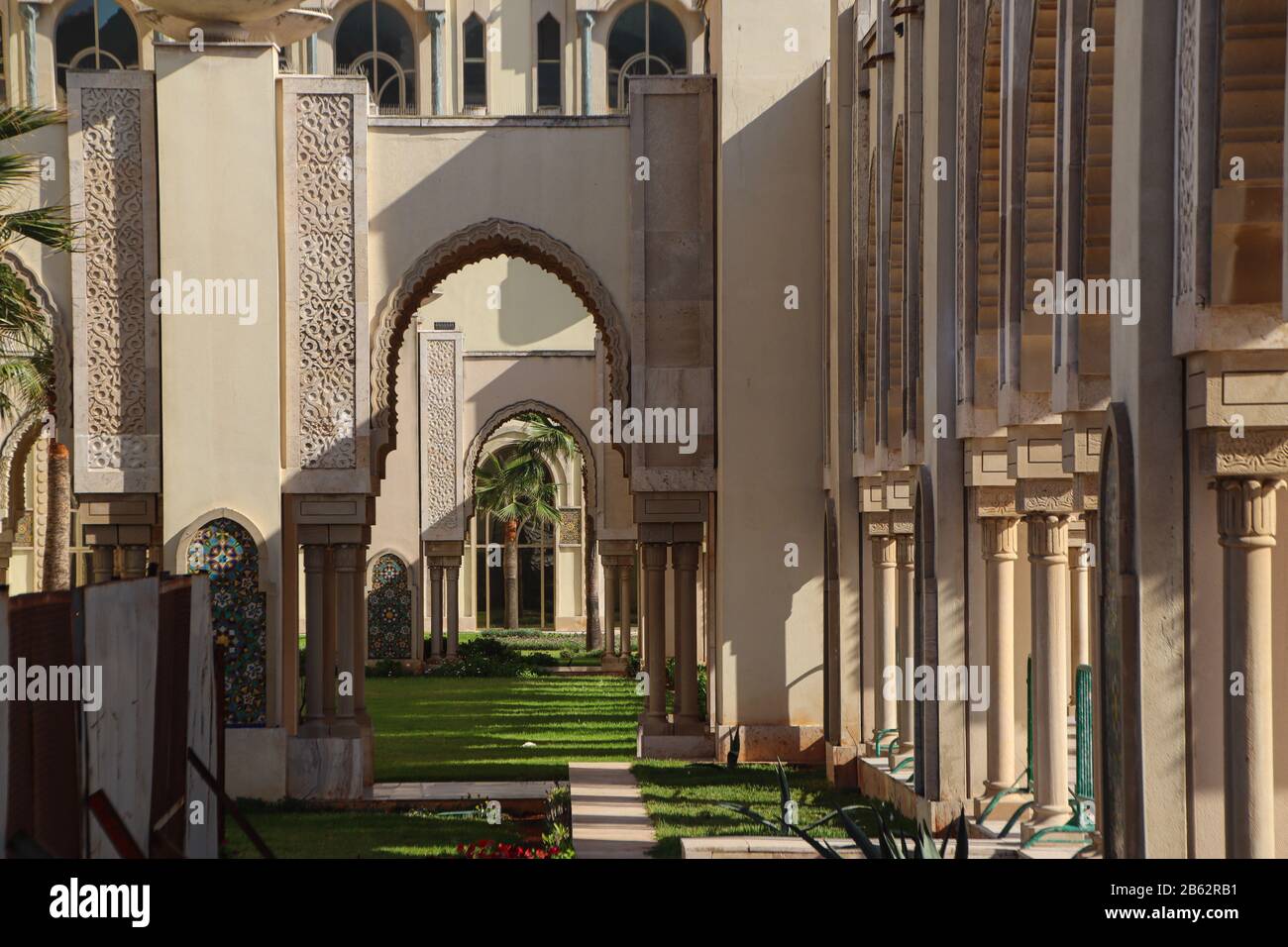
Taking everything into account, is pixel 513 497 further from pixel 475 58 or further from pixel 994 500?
pixel 994 500

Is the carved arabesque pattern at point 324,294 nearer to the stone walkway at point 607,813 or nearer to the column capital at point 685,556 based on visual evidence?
the column capital at point 685,556

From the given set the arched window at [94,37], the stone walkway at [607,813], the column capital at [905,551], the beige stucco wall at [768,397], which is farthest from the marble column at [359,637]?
the arched window at [94,37]

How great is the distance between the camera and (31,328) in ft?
47.7

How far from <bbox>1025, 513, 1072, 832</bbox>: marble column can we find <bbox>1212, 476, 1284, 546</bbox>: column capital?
3.28 meters

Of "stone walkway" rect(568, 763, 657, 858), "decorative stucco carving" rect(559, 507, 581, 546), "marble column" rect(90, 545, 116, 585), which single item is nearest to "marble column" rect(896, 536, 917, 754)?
"stone walkway" rect(568, 763, 657, 858)

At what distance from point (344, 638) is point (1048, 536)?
26.0ft

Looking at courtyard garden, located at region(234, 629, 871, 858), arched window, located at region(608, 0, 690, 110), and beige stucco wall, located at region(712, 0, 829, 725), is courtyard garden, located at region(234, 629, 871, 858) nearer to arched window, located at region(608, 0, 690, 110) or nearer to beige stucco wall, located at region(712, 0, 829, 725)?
beige stucco wall, located at region(712, 0, 829, 725)

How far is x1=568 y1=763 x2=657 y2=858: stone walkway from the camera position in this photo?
11.5 metres

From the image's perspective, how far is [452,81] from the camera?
33781 mm

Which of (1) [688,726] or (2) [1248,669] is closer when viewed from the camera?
(2) [1248,669]

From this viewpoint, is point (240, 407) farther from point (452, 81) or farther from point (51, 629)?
point (452, 81)

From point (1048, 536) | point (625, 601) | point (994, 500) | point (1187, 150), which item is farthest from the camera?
point (625, 601)

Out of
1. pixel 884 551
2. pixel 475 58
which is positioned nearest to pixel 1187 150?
pixel 884 551

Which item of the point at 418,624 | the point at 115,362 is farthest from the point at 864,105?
the point at 418,624
